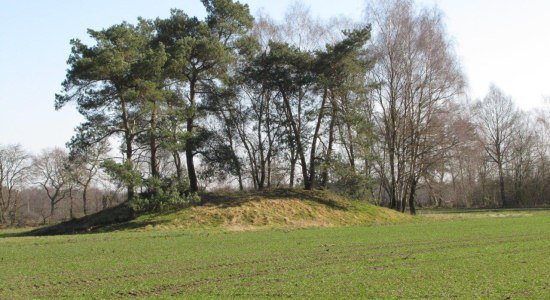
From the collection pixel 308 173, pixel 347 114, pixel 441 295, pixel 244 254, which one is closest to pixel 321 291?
pixel 441 295

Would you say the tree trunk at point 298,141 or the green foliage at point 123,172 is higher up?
the tree trunk at point 298,141

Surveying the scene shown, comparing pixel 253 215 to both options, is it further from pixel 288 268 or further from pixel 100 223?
pixel 288 268

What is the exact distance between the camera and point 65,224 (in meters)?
34.3

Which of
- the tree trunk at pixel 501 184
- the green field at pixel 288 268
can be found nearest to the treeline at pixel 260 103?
the green field at pixel 288 268

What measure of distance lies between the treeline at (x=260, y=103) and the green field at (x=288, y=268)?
10811 mm

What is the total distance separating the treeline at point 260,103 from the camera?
1155 inches

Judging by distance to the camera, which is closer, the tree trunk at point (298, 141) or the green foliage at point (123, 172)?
the green foliage at point (123, 172)

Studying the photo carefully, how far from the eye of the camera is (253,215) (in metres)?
31.1

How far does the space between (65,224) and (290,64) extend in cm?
1925

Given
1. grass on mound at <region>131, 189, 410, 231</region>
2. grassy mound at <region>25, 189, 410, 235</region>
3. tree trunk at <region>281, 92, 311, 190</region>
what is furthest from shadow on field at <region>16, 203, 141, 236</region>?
tree trunk at <region>281, 92, 311, 190</region>

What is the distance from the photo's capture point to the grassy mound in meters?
29.2

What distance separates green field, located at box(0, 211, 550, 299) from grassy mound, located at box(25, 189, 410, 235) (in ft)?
27.4

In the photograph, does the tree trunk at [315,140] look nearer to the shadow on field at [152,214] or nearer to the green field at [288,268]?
the shadow on field at [152,214]

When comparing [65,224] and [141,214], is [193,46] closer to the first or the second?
[141,214]
